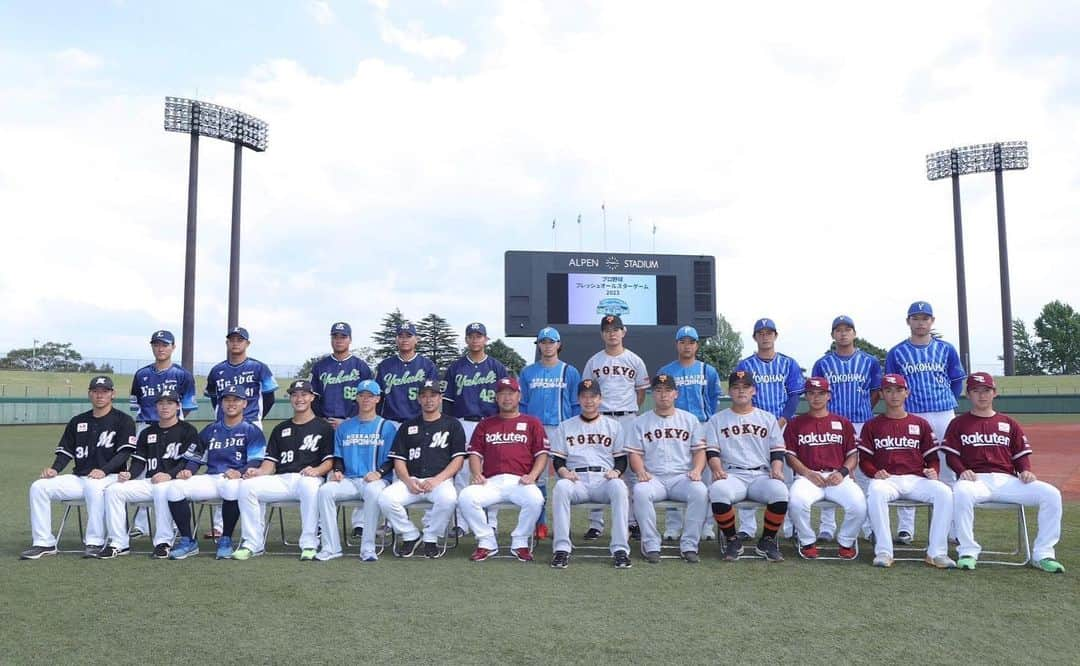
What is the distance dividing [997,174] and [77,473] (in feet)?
152

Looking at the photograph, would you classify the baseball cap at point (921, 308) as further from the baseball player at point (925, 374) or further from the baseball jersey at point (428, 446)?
the baseball jersey at point (428, 446)

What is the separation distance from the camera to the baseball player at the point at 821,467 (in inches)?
244

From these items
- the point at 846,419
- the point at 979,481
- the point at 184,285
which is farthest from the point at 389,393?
the point at 184,285

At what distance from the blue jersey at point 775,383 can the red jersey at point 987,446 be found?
1328 millimetres

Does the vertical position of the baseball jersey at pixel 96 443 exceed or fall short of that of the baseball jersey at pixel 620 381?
it falls short

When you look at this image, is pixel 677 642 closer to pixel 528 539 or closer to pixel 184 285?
pixel 528 539

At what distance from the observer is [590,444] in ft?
22.0

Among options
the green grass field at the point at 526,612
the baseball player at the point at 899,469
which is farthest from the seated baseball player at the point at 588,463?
the baseball player at the point at 899,469

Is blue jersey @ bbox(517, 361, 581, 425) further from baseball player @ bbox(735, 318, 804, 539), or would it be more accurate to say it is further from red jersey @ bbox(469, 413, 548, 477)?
baseball player @ bbox(735, 318, 804, 539)

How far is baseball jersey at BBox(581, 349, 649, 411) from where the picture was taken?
24.7 ft

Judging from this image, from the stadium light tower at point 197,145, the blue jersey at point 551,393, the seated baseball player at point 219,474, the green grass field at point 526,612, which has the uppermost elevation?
the stadium light tower at point 197,145

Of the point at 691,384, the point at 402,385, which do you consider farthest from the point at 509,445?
the point at 691,384

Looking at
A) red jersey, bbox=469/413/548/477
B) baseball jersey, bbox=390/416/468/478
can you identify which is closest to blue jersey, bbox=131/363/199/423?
baseball jersey, bbox=390/416/468/478

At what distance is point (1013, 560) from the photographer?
6.11 m
